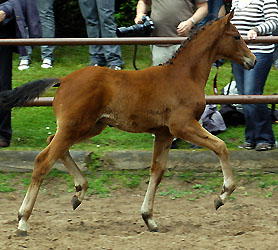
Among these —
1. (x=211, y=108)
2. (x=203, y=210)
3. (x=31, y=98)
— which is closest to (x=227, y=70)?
(x=211, y=108)

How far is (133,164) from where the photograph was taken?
22.2 feet

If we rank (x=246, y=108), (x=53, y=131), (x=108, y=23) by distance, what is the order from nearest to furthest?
(x=246, y=108)
(x=53, y=131)
(x=108, y=23)

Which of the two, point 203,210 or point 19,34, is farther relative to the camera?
point 19,34

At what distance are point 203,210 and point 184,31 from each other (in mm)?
1979

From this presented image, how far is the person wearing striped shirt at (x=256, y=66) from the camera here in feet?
21.8

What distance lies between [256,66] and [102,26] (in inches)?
127

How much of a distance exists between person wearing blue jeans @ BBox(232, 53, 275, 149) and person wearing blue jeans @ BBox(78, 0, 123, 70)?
2760mm

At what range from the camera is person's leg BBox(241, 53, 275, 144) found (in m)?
6.77

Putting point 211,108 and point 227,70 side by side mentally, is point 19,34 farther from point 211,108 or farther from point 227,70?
point 227,70

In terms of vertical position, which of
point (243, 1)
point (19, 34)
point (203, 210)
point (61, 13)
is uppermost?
point (243, 1)

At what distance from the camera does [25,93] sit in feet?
17.4

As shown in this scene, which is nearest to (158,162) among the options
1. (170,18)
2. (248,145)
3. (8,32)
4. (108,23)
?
(248,145)

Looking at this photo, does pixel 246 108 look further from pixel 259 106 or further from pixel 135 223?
pixel 135 223

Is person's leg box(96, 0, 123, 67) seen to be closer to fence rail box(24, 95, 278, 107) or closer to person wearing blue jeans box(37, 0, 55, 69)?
person wearing blue jeans box(37, 0, 55, 69)
